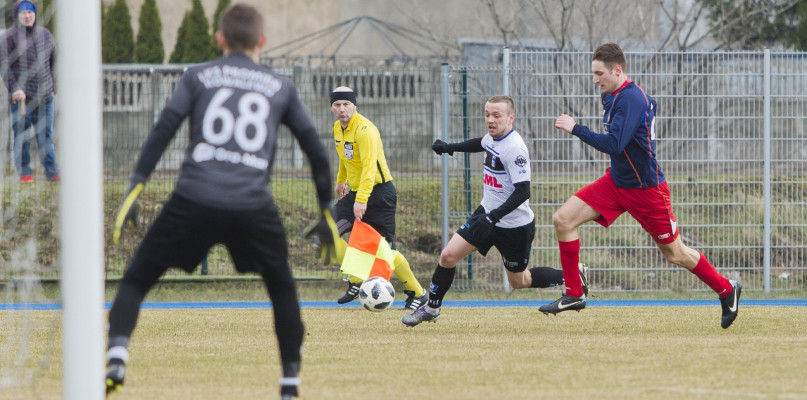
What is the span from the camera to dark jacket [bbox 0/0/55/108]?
325 inches

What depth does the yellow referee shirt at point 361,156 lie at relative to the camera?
9578mm

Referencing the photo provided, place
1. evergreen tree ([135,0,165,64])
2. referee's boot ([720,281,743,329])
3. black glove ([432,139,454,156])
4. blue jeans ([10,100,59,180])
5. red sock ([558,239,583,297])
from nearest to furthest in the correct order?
referee's boot ([720,281,743,329]) → red sock ([558,239,583,297]) → blue jeans ([10,100,59,180]) → black glove ([432,139,454,156]) → evergreen tree ([135,0,165,64])

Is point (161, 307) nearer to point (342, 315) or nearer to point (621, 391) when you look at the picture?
point (342, 315)

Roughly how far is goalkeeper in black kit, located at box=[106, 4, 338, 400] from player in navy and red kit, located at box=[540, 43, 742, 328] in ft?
10.8

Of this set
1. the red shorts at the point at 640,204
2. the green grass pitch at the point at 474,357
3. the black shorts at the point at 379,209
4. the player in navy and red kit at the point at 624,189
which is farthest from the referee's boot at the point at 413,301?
the red shorts at the point at 640,204

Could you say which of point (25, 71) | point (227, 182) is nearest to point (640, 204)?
point (227, 182)

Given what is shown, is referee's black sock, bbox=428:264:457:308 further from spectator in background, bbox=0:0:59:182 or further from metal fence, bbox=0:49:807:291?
metal fence, bbox=0:49:807:291

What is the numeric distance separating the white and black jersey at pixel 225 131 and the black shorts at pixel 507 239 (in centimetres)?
368

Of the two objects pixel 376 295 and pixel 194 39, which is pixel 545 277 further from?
pixel 194 39

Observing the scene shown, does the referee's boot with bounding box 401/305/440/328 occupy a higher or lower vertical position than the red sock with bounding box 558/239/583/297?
lower

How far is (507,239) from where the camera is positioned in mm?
8547

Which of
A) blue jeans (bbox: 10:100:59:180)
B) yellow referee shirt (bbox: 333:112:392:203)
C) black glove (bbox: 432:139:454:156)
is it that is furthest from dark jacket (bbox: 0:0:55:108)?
black glove (bbox: 432:139:454:156)

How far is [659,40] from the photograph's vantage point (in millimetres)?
24781

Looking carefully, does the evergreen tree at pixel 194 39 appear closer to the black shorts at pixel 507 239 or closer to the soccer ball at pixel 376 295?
the soccer ball at pixel 376 295
